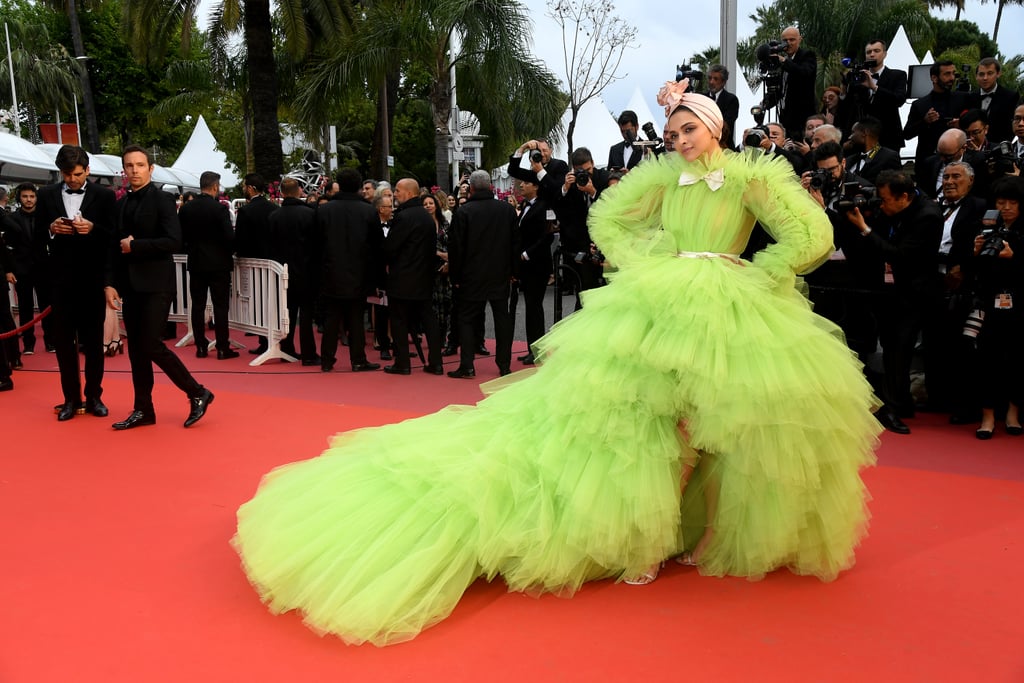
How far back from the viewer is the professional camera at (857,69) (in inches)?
364

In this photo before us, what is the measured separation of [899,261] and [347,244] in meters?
5.30

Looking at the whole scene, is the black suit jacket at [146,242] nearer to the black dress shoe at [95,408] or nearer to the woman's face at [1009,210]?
the black dress shoe at [95,408]

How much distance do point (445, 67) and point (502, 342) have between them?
494 inches

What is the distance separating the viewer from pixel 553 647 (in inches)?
129

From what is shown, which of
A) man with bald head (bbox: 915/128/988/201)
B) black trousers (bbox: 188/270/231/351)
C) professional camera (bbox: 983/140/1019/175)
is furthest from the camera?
black trousers (bbox: 188/270/231/351)

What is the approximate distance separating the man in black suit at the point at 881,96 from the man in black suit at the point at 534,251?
3.49 meters

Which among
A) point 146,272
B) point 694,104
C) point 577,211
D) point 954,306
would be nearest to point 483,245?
point 577,211

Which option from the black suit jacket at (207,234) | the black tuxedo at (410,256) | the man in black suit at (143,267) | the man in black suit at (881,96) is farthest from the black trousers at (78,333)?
the man in black suit at (881,96)

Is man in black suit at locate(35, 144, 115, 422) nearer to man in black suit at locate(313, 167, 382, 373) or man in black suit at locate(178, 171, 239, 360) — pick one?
man in black suit at locate(313, 167, 382, 373)

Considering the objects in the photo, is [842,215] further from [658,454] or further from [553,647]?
[553,647]

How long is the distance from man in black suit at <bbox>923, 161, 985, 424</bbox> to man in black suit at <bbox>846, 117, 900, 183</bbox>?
0.73 meters

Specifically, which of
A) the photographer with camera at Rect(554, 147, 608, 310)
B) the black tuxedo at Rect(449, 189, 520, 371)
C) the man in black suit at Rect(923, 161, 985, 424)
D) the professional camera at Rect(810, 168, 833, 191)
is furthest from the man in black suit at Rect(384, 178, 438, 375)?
the man in black suit at Rect(923, 161, 985, 424)

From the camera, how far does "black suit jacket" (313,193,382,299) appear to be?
9164 mm

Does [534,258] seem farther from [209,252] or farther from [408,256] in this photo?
[209,252]
